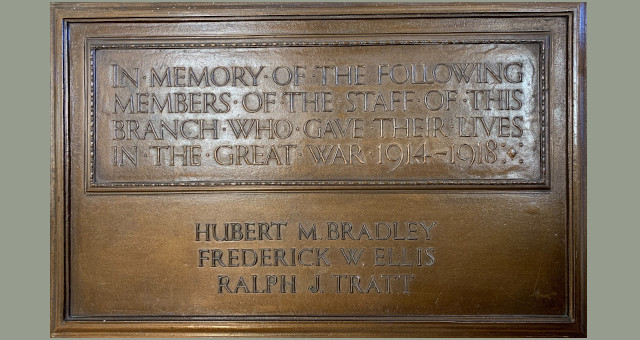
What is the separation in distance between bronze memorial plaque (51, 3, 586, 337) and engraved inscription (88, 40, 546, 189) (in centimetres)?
2

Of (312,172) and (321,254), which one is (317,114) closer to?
(312,172)

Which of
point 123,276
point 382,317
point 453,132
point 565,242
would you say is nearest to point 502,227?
point 565,242

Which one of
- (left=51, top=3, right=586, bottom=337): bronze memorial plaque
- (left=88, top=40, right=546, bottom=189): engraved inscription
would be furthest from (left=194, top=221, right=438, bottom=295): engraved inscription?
(left=88, top=40, right=546, bottom=189): engraved inscription

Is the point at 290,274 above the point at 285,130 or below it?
below

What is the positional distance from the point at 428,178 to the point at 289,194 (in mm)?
1074

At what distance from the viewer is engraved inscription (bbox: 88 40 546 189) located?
519 centimetres

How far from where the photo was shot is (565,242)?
517 cm

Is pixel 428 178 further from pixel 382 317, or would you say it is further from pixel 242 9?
pixel 242 9

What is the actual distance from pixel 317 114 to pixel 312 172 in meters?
0.45

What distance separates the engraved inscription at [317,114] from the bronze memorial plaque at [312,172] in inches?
0.6

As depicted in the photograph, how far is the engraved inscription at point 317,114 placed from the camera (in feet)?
17.0

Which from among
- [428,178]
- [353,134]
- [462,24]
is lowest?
[428,178]

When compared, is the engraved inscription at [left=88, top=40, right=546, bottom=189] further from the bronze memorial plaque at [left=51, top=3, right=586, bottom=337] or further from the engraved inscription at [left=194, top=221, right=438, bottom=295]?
the engraved inscription at [left=194, top=221, right=438, bottom=295]

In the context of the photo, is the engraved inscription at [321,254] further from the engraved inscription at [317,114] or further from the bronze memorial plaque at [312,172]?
the engraved inscription at [317,114]
